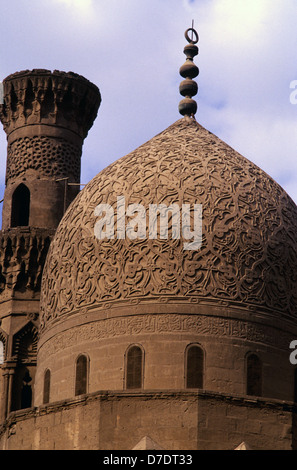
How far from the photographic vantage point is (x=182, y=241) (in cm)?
2197

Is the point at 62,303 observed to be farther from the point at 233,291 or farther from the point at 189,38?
the point at 189,38

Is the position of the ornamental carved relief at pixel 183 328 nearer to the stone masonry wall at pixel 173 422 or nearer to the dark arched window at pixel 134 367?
the dark arched window at pixel 134 367

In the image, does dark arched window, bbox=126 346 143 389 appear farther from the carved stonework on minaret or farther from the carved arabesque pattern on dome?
the carved stonework on minaret

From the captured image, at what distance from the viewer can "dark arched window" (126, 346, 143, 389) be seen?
21.2 meters

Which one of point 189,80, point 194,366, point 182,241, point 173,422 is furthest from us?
point 189,80

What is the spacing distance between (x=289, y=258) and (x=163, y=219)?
6.76 ft

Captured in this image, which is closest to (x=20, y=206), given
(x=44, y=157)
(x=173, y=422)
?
(x=44, y=157)

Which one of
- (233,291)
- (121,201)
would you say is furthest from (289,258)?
(121,201)

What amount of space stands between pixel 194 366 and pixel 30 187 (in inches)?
245

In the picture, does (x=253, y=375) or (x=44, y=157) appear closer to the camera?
(x=253, y=375)

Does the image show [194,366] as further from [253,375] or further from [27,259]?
[27,259]

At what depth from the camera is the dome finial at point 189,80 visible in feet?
81.3

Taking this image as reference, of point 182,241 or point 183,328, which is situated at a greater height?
point 182,241

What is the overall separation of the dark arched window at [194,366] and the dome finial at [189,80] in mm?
5019
